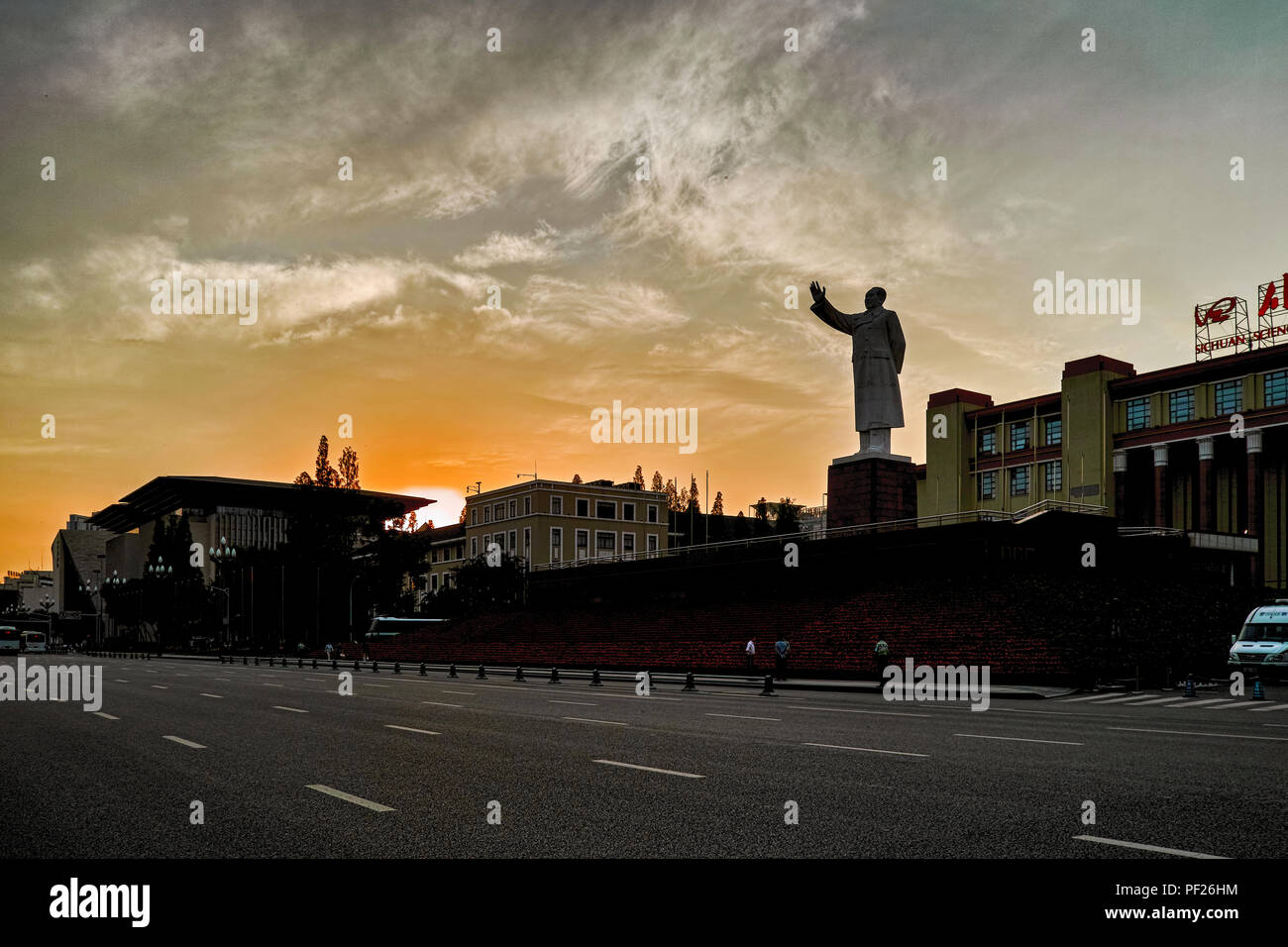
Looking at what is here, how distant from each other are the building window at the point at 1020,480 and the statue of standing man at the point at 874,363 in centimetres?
3728

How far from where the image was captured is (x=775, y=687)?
3359 centimetres

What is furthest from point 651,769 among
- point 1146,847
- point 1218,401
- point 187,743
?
point 1218,401

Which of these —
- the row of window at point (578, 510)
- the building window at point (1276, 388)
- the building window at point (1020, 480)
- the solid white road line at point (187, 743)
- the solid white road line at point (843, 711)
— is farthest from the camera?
the row of window at point (578, 510)

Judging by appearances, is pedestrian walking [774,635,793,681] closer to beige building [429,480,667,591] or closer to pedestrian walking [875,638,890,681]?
pedestrian walking [875,638,890,681]

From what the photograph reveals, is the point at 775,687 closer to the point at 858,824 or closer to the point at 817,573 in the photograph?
the point at 817,573

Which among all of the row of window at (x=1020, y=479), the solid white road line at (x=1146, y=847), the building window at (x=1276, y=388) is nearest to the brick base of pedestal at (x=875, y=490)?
the building window at (x=1276, y=388)

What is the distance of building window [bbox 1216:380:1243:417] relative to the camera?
66688mm

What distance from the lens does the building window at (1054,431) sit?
78438mm

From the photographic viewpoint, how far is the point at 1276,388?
64312 millimetres

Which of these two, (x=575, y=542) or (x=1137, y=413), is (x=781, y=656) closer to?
(x=1137, y=413)

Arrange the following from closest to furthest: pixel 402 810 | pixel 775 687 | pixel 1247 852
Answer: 1. pixel 1247 852
2. pixel 402 810
3. pixel 775 687

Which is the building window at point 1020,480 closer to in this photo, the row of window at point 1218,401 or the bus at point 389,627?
the row of window at point 1218,401
